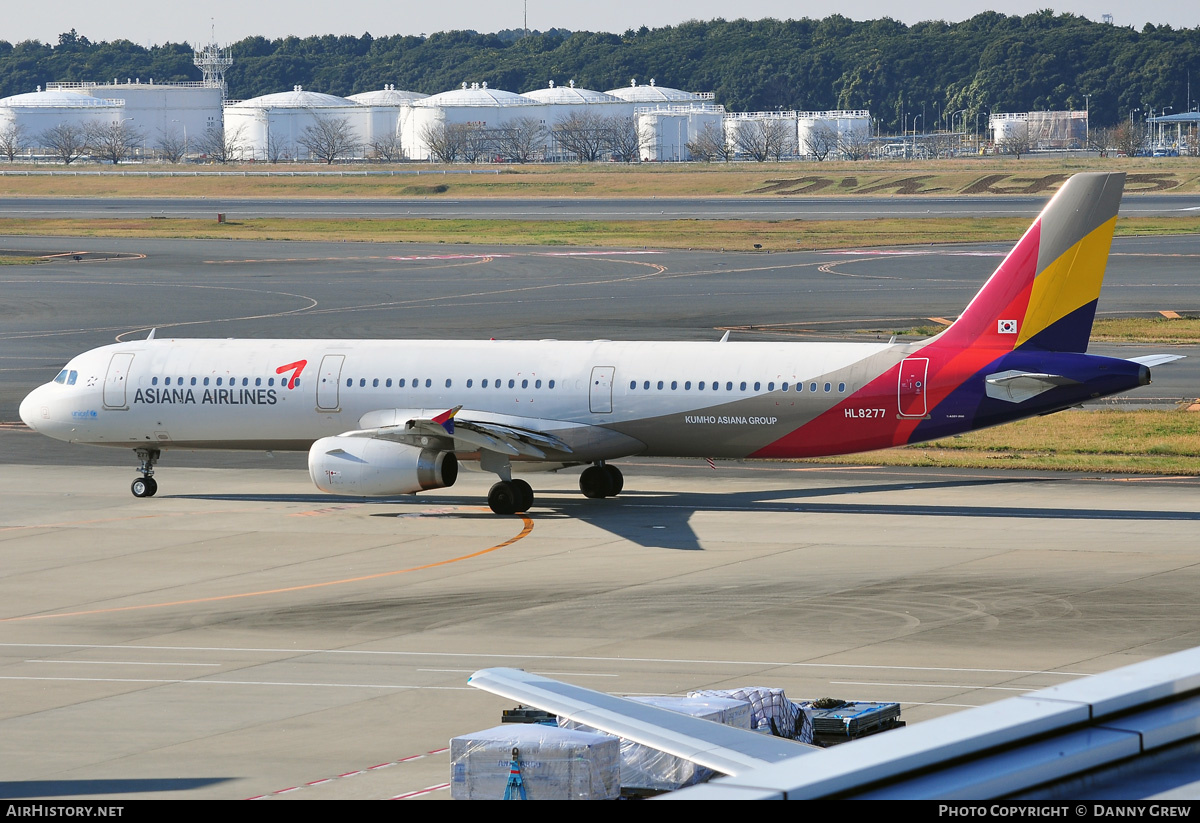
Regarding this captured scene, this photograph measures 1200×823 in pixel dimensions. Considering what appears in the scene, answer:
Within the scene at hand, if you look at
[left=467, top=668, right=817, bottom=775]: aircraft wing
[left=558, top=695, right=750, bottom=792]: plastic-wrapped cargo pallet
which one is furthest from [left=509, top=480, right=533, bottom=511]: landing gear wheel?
[left=467, top=668, right=817, bottom=775]: aircraft wing

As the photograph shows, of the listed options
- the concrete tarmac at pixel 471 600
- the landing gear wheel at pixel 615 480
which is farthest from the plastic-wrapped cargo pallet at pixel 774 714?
the landing gear wheel at pixel 615 480

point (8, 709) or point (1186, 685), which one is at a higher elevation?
point (1186, 685)

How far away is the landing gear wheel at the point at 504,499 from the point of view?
40.8 metres

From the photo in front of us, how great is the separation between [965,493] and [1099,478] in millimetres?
4947

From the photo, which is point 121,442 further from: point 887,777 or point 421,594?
point 887,777

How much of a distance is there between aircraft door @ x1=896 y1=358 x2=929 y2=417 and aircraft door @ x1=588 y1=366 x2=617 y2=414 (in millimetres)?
7780

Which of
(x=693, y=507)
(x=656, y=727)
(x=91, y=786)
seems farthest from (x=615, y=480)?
(x=656, y=727)

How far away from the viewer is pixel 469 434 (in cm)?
3959

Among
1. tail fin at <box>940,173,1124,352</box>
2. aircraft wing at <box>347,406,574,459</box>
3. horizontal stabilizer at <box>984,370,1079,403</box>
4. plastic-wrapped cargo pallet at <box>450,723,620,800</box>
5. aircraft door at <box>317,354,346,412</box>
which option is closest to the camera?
plastic-wrapped cargo pallet at <box>450,723,620,800</box>

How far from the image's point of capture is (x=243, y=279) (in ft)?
344

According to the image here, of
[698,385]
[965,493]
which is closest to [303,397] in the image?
[698,385]

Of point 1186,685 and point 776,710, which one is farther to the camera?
point 776,710

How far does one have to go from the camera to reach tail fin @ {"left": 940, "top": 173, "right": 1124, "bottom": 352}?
3816 centimetres

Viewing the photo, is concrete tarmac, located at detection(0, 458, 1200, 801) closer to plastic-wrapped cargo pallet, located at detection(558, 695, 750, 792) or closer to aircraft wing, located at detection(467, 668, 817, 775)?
plastic-wrapped cargo pallet, located at detection(558, 695, 750, 792)
